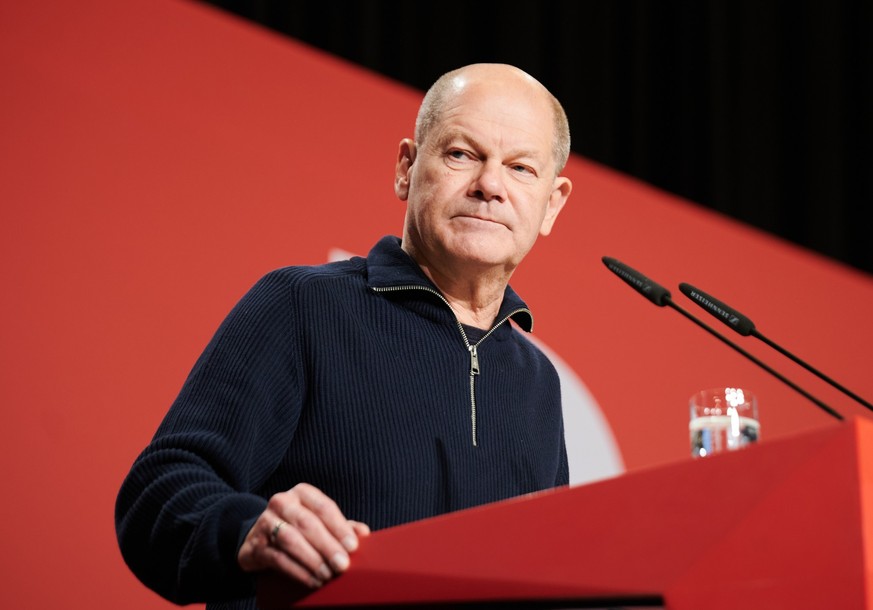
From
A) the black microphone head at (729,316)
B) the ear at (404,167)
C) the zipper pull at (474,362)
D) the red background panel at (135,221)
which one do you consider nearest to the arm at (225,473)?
the zipper pull at (474,362)

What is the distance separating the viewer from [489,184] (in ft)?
4.93

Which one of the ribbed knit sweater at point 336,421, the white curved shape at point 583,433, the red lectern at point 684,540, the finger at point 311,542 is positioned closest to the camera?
the red lectern at point 684,540

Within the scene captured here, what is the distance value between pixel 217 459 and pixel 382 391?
274 millimetres

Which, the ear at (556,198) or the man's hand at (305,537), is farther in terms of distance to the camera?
the ear at (556,198)

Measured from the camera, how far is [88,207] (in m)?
1.92

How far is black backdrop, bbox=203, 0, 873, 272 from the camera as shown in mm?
3873

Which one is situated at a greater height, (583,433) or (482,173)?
(482,173)

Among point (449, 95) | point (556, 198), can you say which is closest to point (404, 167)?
point (449, 95)

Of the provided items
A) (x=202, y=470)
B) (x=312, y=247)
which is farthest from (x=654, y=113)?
(x=202, y=470)

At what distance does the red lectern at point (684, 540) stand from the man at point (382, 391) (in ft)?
0.35

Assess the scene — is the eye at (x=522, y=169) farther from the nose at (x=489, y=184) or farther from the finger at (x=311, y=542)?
the finger at (x=311, y=542)

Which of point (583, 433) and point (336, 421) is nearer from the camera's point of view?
point (336, 421)

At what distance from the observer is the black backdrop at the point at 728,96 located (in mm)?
3873

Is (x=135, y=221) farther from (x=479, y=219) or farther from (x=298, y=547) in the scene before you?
(x=298, y=547)
